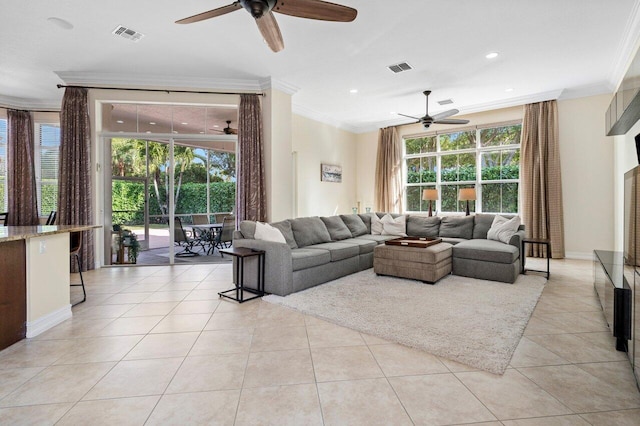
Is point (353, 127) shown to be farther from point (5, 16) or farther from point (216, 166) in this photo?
point (5, 16)

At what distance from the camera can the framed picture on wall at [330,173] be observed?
7672 mm

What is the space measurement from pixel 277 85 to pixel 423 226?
356 cm

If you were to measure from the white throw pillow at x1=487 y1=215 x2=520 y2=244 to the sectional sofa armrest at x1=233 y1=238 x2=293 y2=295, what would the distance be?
3.22 metres

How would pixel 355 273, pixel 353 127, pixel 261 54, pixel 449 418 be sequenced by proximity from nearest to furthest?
pixel 449 418 → pixel 261 54 → pixel 355 273 → pixel 353 127

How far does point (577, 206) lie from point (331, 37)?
17.4ft

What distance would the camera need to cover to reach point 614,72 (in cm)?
489

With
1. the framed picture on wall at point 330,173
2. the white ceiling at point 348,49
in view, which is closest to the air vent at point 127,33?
the white ceiling at point 348,49

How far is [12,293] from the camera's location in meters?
2.48

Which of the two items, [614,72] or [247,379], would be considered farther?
[614,72]

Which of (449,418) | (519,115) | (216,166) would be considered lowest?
(449,418)

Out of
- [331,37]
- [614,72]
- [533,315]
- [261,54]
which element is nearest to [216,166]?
[261,54]

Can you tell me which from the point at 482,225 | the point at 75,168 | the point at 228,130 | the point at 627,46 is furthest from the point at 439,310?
the point at 75,168

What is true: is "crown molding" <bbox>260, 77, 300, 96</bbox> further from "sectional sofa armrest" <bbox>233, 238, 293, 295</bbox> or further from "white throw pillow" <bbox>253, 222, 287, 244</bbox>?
"sectional sofa armrest" <bbox>233, 238, 293, 295</bbox>

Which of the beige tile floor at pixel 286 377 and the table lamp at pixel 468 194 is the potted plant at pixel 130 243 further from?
the table lamp at pixel 468 194
